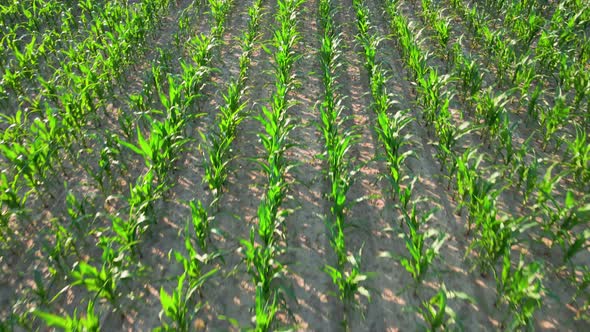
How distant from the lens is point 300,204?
3422 millimetres

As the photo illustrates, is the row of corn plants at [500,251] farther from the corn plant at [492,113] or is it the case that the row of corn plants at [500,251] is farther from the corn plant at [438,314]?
the corn plant at [492,113]

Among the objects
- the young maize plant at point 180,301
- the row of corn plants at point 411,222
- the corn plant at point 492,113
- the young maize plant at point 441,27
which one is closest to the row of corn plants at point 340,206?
the row of corn plants at point 411,222

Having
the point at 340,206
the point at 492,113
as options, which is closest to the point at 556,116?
the point at 492,113

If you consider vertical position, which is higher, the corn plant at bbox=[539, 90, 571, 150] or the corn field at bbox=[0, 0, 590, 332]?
the corn plant at bbox=[539, 90, 571, 150]

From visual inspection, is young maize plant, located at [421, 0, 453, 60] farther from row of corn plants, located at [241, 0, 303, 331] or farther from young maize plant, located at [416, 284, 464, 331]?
young maize plant, located at [416, 284, 464, 331]

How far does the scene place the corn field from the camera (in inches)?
103

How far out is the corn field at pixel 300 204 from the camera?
262 centimetres

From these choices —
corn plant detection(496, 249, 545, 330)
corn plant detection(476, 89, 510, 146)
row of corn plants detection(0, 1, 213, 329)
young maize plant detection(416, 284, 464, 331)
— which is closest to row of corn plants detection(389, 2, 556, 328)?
corn plant detection(496, 249, 545, 330)

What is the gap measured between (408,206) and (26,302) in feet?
9.97

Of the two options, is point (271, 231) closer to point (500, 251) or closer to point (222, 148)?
point (222, 148)

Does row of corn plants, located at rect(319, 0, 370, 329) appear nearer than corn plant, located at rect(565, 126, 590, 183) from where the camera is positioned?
Yes

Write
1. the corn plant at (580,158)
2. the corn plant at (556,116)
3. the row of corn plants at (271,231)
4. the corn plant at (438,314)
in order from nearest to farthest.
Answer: the corn plant at (438,314) < the row of corn plants at (271,231) < the corn plant at (580,158) < the corn plant at (556,116)

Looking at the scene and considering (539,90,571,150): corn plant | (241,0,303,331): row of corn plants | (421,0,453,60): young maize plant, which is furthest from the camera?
(421,0,453,60): young maize plant

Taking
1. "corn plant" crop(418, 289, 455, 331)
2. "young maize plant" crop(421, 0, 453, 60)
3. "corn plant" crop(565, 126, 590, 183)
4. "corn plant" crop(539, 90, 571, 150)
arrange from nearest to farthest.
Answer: "corn plant" crop(418, 289, 455, 331)
"corn plant" crop(565, 126, 590, 183)
"corn plant" crop(539, 90, 571, 150)
"young maize plant" crop(421, 0, 453, 60)
